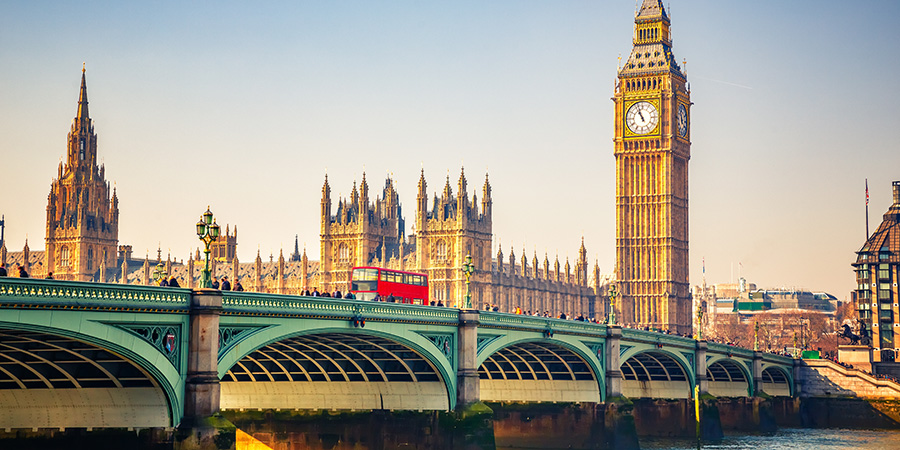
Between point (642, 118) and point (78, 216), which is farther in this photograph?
point (78, 216)

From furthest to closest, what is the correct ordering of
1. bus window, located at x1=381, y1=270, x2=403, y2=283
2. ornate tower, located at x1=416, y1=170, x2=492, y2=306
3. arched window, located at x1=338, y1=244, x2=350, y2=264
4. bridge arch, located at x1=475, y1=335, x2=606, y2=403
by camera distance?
1. arched window, located at x1=338, y1=244, x2=350, y2=264
2. ornate tower, located at x1=416, y1=170, x2=492, y2=306
3. bus window, located at x1=381, y1=270, x2=403, y2=283
4. bridge arch, located at x1=475, y1=335, x2=606, y2=403

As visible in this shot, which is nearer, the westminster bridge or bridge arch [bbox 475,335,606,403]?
the westminster bridge

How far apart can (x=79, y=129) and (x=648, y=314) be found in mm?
64132

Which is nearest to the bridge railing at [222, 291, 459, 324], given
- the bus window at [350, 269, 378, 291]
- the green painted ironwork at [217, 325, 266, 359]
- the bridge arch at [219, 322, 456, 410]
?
the green painted ironwork at [217, 325, 266, 359]

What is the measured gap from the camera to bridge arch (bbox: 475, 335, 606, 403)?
60812mm

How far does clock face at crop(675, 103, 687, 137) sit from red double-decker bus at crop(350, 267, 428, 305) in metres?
71.3

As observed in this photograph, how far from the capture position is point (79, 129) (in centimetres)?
14312

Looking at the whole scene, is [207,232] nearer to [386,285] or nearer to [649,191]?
[386,285]

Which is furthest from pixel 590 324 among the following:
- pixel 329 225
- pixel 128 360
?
pixel 329 225

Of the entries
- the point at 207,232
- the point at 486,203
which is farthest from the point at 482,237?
the point at 207,232

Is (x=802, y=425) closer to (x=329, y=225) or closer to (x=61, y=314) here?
(x=329, y=225)

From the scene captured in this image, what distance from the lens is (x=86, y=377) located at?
35.3 meters

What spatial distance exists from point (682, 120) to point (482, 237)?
2997 centimetres

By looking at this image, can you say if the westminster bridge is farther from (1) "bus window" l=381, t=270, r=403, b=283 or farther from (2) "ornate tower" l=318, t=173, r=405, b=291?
(2) "ornate tower" l=318, t=173, r=405, b=291
